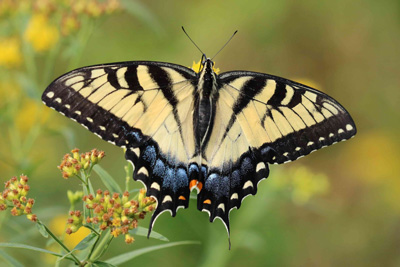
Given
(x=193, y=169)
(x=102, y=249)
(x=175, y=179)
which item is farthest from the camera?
(x=193, y=169)

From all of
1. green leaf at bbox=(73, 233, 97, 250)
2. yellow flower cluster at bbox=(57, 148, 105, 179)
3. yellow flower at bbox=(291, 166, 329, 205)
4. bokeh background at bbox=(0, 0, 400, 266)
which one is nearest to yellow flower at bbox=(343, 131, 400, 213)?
bokeh background at bbox=(0, 0, 400, 266)

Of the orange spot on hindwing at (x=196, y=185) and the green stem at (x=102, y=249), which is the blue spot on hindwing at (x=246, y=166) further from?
the green stem at (x=102, y=249)

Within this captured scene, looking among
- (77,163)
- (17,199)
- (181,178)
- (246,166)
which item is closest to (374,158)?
(246,166)

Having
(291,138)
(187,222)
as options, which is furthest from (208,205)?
(187,222)

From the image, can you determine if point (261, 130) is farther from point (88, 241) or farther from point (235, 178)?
point (88, 241)

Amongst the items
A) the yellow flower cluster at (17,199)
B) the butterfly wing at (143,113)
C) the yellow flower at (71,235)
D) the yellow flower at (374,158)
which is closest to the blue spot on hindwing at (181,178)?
the butterfly wing at (143,113)

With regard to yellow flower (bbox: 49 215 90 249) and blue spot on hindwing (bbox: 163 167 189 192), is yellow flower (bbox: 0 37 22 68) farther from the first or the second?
blue spot on hindwing (bbox: 163 167 189 192)
